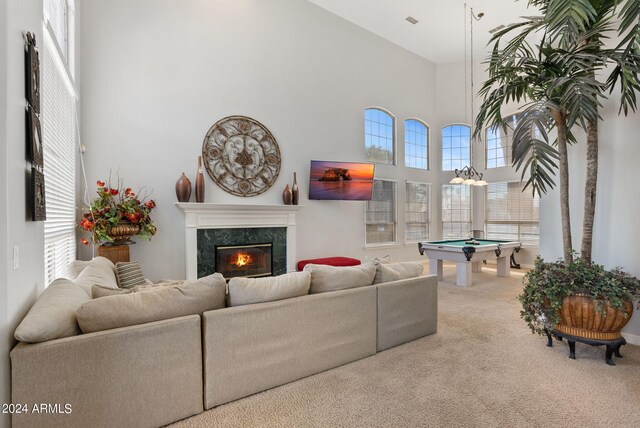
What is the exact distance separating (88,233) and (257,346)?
335 cm

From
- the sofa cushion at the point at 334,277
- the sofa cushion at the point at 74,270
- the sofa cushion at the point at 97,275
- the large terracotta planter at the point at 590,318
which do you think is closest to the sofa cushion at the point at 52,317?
the sofa cushion at the point at 97,275

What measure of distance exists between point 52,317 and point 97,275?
1.27 m

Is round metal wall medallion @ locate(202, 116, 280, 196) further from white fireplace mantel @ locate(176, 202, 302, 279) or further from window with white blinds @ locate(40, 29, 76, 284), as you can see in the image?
window with white blinds @ locate(40, 29, 76, 284)

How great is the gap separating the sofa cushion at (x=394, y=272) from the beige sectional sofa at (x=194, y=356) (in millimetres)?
91

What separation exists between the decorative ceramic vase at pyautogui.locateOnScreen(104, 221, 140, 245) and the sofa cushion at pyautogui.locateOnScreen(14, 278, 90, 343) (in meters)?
2.10

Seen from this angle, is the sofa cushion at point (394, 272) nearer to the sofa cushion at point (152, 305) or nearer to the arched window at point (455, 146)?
the sofa cushion at point (152, 305)

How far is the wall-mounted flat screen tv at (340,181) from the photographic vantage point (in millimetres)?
6141

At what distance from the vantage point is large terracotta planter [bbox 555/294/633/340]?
2.65 meters

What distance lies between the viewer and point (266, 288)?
2.35 metres

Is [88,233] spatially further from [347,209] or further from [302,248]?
[347,209]

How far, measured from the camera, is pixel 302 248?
6098 mm

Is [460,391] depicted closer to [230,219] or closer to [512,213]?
[230,219]

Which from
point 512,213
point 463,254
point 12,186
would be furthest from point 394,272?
point 512,213

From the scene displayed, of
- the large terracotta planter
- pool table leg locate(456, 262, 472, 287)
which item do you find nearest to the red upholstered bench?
pool table leg locate(456, 262, 472, 287)
